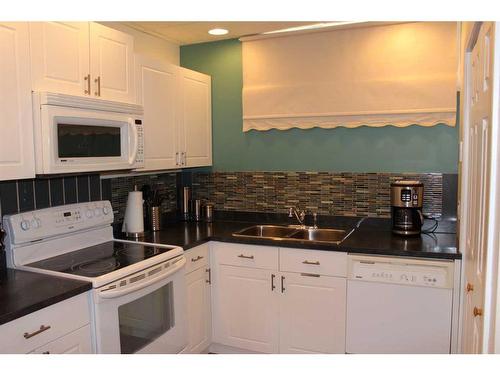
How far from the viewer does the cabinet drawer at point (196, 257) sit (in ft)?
9.16

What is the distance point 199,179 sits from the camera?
3.80m

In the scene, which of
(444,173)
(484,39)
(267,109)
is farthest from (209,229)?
(484,39)

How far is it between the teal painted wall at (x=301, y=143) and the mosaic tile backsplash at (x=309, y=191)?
64mm

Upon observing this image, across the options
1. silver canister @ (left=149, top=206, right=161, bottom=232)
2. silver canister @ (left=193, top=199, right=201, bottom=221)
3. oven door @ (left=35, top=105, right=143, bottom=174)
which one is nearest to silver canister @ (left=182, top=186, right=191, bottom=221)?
silver canister @ (left=193, top=199, right=201, bottom=221)

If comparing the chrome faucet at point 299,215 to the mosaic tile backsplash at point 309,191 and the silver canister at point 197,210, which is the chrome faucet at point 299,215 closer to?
the mosaic tile backsplash at point 309,191

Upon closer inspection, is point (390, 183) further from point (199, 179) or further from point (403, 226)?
point (199, 179)

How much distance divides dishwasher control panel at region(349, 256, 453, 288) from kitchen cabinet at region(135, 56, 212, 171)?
1500 mm

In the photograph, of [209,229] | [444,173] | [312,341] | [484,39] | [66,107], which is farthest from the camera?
[209,229]

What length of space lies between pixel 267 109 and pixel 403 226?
1393 millimetres

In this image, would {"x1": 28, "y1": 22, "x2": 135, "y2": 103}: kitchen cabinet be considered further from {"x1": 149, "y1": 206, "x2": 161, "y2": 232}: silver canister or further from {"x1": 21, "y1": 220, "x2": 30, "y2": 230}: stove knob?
{"x1": 149, "y1": 206, "x2": 161, "y2": 232}: silver canister

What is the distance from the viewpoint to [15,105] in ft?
6.41

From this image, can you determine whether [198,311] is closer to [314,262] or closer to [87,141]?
[314,262]

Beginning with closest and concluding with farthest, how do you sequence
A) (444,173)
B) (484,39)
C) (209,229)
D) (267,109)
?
1. (484,39)
2. (444,173)
3. (209,229)
4. (267,109)

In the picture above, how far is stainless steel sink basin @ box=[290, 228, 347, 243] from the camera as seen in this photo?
10.5 ft
